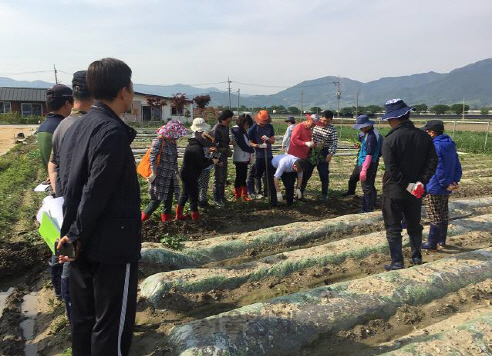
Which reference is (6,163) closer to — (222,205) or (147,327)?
(222,205)

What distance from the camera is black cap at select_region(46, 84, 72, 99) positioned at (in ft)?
11.3

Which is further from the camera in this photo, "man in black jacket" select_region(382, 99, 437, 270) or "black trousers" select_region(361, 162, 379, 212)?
"black trousers" select_region(361, 162, 379, 212)

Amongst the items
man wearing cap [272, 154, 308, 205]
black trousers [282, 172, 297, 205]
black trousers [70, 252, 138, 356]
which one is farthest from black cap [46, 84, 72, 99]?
black trousers [282, 172, 297, 205]

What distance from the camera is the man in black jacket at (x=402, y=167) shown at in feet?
13.8

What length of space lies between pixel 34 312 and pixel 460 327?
3.92 metres

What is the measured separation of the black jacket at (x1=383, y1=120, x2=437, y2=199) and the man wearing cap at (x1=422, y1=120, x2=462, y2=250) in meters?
0.82

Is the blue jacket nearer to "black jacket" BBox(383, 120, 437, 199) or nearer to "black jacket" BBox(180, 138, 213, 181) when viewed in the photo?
"black jacket" BBox(383, 120, 437, 199)

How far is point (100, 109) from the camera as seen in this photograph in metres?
2.12

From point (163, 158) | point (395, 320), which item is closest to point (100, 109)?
point (395, 320)

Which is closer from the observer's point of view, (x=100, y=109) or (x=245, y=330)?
(x=100, y=109)

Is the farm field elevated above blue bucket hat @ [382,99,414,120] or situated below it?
below

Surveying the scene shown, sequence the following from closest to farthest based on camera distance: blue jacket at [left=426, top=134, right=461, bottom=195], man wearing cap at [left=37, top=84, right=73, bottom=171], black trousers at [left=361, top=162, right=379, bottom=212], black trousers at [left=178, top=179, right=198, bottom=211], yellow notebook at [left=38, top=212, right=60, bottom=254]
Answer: yellow notebook at [left=38, top=212, right=60, bottom=254] → man wearing cap at [left=37, top=84, right=73, bottom=171] → blue jacket at [left=426, top=134, right=461, bottom=195] → black trousers at [left=178, top=179, right=198, bottom=211] → black trousers at [left=361, top=162, right=379, bottom=212]

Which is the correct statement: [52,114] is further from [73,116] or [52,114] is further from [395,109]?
[395,109]

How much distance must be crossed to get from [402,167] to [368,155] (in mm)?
2312
